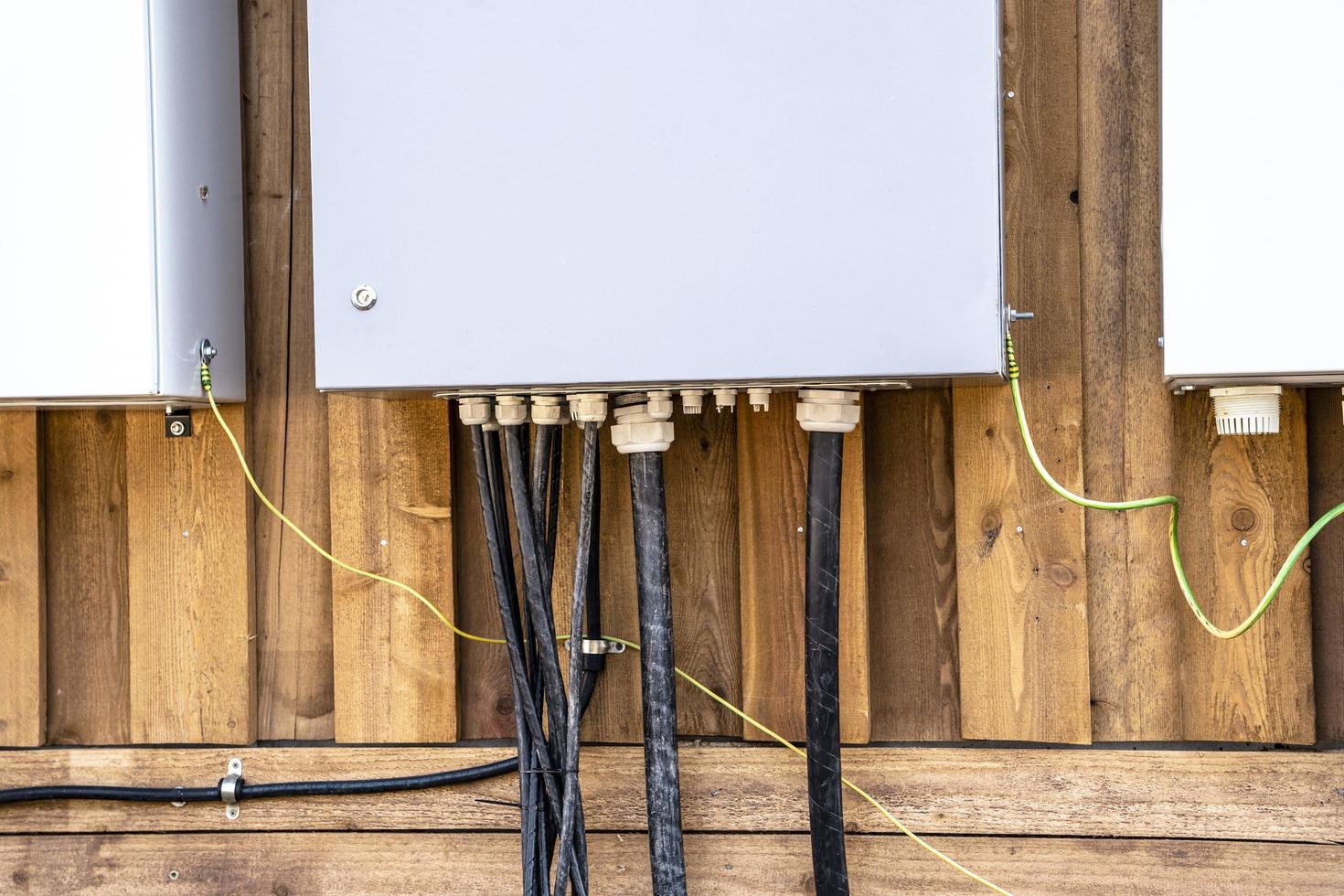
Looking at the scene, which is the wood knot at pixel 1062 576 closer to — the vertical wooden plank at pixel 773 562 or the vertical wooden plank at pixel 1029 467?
the vertical wooden plank at pixel 1029 467

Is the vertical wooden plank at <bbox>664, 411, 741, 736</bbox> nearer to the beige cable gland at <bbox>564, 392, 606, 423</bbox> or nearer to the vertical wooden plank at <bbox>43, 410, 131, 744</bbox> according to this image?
the beige cable gland at <bbox>564, 392, 606, 423</bbox>

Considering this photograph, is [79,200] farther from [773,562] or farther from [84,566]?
[773,562]

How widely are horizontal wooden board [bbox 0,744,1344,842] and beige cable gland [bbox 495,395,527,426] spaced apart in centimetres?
34

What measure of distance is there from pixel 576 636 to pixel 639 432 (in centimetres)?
19

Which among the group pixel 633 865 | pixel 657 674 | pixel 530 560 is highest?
pixel 530 560

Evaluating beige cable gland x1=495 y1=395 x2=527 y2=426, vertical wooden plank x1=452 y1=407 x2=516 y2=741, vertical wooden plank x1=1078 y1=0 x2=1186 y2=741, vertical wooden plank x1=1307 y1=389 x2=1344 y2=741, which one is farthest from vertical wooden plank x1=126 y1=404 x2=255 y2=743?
vertical wooden plank x1=1307 y1=389 x2=1344 y2=741

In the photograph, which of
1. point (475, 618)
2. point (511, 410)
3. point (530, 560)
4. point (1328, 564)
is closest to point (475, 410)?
point (511, 410)

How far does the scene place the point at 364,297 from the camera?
76 cm

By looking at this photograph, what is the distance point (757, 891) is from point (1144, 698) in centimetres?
41

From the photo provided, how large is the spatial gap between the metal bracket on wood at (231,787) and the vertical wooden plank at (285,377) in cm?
4

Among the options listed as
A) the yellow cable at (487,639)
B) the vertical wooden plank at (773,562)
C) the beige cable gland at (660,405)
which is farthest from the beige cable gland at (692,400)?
the yellow cable at (487,639)

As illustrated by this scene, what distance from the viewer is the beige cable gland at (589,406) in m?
0.82

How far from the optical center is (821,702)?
0.84 m

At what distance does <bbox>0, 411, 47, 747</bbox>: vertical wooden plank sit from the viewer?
3.22 feet
